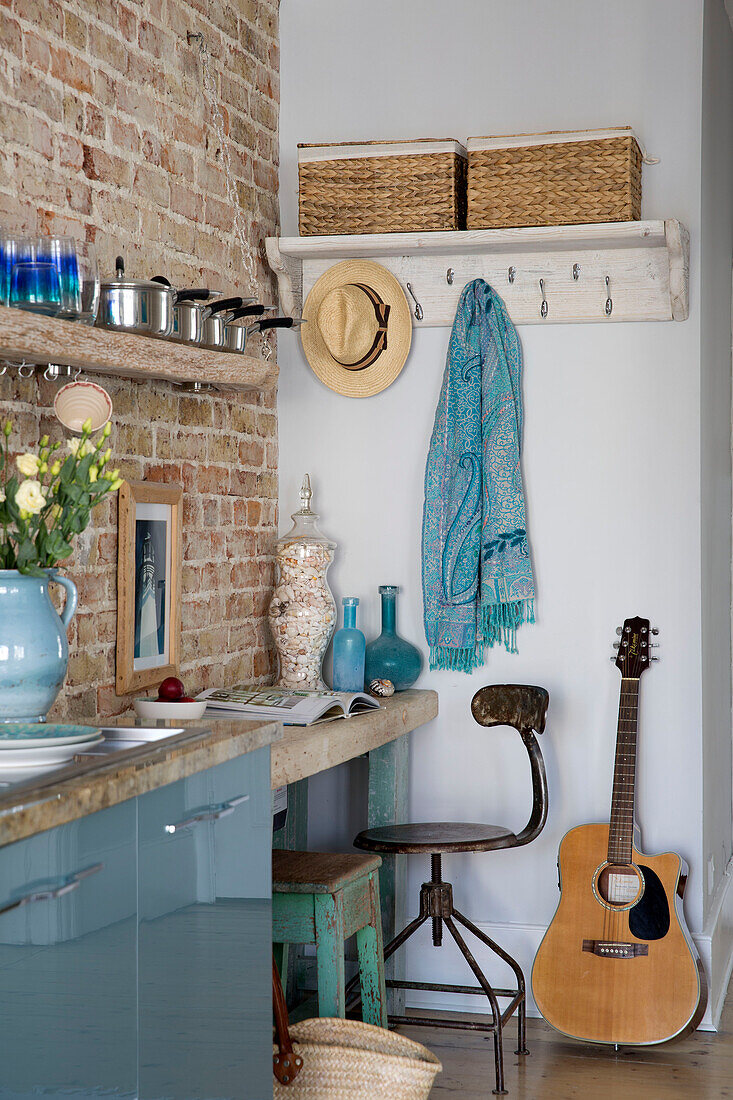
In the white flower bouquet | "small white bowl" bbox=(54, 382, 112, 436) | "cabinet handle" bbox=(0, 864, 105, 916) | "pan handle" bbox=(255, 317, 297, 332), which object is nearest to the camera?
"cabinet handle" bbox=(0, 864, 105, 916)

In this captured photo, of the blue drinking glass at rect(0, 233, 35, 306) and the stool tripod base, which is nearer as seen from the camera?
the blue drinking glass at rect(0, 233, 35, 306)

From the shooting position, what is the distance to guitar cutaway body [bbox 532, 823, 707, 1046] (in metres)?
3.06

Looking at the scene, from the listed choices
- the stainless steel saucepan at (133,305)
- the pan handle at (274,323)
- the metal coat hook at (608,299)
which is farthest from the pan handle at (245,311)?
the metal coat hook at (608,299)

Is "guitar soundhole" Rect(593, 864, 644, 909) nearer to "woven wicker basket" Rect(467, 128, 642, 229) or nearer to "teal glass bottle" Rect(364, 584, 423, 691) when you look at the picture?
"teal glass bottle" Rect(364, 584, 423, 691)

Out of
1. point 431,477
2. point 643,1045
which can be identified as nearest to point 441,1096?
point 643,1045

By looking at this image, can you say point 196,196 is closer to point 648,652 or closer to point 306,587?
point 306,587

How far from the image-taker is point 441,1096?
282 cm

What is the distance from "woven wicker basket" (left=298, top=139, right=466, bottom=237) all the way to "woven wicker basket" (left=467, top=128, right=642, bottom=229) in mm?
69

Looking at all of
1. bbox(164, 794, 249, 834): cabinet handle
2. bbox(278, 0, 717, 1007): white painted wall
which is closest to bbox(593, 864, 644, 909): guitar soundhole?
bbox(278, 0, 717, 1007): white painted wall

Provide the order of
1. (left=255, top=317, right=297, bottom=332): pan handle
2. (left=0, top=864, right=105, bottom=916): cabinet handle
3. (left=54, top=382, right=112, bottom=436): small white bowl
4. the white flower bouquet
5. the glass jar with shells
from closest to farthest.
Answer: (left=0, top=864, right=105, bottom=916): cabinet handle < the white flower bouquet < (left=54, top=382, right=112, bottom=436): small white bowl < (left=255, top=317, right=297, bottom=332): pan handle < the glass jar with shells

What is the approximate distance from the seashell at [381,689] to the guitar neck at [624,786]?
608 millimetres

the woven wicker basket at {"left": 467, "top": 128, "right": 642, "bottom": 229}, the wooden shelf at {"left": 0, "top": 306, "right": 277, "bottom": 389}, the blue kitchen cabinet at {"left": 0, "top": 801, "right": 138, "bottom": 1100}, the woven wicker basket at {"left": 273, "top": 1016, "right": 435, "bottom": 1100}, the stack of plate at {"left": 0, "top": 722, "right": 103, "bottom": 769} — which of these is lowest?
the woven wicker basket at {"left": 273, "top": 1016, "right": 435, "bottom": 1100}

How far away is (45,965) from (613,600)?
7.08 ft

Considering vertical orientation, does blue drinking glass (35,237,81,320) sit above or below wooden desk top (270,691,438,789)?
above
